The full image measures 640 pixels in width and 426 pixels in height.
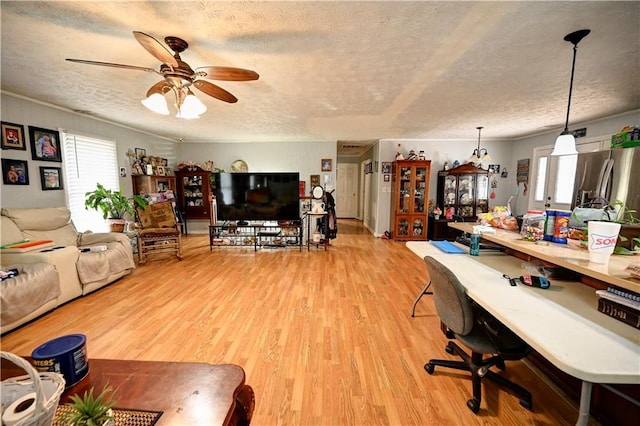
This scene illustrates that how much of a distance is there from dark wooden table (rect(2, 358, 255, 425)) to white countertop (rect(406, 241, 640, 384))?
111cm

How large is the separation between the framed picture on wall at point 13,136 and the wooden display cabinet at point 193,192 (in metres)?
2.87

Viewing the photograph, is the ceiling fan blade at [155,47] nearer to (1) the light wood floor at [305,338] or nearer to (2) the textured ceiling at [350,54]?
(2) the textured ceiling at [350,54]

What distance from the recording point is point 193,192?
605 centimetres

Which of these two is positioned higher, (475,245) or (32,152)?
(32,152)

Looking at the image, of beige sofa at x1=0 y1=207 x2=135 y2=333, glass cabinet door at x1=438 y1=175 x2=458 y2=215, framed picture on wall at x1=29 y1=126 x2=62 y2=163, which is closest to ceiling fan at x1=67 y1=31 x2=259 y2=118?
beige sofa at x1=0 y1=207 x2=135 y2=333

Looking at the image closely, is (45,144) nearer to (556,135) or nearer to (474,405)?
(474,405)

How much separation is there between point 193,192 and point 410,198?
5.11 meters

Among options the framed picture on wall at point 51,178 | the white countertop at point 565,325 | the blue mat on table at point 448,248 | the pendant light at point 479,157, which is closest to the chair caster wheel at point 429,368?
the white countertop at point 565,325

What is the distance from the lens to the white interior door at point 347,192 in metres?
8.77

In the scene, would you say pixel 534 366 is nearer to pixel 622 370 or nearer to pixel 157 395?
pixel 622 370

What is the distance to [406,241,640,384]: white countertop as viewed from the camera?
2.72 feet

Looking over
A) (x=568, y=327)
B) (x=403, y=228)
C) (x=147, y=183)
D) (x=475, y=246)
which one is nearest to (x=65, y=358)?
(x=568, y=327)

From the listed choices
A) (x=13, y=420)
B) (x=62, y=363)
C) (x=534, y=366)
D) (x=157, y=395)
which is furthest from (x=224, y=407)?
(x=534, y=366)

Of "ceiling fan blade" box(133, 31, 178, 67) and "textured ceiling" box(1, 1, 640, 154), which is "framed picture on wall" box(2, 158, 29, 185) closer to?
"textured ceiling" box(1, 1, 640, 154)
